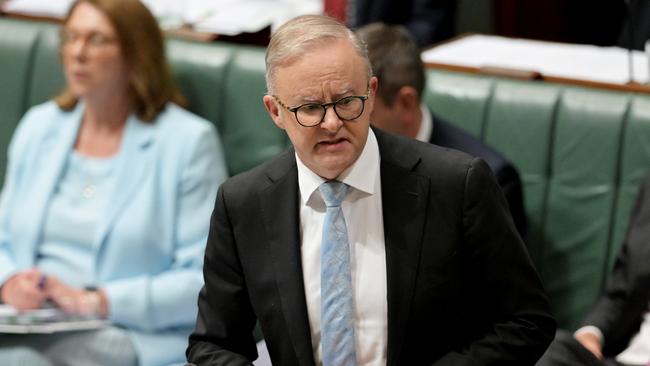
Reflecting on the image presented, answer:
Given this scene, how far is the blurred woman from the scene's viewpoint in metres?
3.21

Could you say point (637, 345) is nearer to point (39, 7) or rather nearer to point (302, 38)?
point (302, 38)

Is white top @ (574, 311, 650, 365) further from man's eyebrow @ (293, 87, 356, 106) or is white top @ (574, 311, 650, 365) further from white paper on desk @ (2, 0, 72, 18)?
white paper on desk @ (2, 0, 72, 18)

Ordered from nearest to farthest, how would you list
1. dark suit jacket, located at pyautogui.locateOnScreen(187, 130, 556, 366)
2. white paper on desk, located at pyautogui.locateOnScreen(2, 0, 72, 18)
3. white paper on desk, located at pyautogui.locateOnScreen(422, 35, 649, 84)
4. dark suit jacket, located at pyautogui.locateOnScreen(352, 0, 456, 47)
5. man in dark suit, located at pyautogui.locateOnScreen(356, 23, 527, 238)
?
1. dark suit jacket, located at pyautogui.locateOnScreen(187, 130, 556, 366)
2. man in dark suit, located at pyautogui.locateOnScreen(356, 23, 527, 238)
3. white paper on desk, located at pyautogui.locateOnScreen(422, 35, 649, 84)
4. white paper on desk, located at pyautogui.locateOnScreen(2, 0, 72, 18)
5. dark suit jacket, located at pyautogui.locateOnScreen(352, 0, 456, 47)

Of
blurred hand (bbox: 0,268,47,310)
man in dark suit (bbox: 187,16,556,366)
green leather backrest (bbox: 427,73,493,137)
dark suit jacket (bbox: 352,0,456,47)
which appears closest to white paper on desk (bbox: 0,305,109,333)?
blurred hand (bbox: 0,268,47,310)

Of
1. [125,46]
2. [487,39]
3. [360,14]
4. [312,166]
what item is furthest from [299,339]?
[360,14]

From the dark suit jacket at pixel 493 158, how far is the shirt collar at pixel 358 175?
3.20ft

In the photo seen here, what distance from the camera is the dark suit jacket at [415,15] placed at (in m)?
4.41

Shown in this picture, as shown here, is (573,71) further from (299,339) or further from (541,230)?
(299,339)

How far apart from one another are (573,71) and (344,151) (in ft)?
5.46

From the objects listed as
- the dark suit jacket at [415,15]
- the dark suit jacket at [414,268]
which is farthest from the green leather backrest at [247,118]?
the dark suit jacket at [414,268]

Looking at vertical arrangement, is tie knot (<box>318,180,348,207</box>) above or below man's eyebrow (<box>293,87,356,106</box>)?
below

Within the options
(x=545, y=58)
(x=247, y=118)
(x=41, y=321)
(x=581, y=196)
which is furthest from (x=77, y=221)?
(x=545, y=58)

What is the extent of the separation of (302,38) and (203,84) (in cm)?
170

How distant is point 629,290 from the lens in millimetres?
2990
